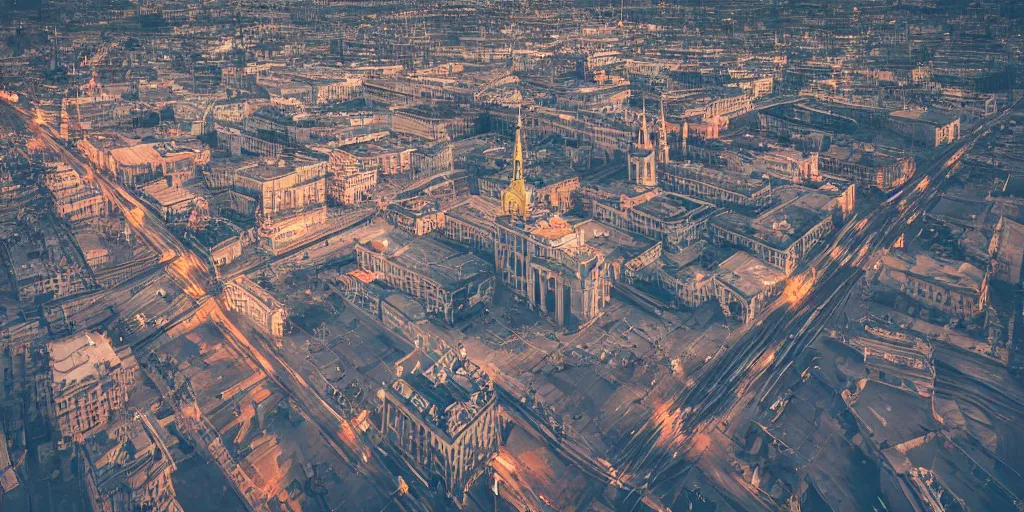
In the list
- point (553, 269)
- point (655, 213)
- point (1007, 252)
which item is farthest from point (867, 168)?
point (553, 269)

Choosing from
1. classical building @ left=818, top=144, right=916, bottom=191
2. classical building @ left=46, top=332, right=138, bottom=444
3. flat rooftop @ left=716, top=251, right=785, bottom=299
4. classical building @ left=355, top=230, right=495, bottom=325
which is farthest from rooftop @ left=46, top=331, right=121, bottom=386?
classical building @ left=818, top=144, right=916, bottom=191

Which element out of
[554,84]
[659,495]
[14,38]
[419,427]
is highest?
[14,38]

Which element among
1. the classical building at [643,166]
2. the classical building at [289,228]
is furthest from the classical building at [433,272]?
the classical building at [643,166]

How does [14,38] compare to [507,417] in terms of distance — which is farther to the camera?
[14,38]

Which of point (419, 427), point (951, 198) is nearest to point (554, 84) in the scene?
point (951, 198)

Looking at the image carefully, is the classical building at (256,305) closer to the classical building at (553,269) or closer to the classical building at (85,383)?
the classical building at (85,383)

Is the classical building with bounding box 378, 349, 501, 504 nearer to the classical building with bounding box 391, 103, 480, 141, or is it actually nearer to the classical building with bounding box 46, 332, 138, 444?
the classical building with bounding box 46, 332, 138, 444

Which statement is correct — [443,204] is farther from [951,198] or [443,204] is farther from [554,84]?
[554,84]
